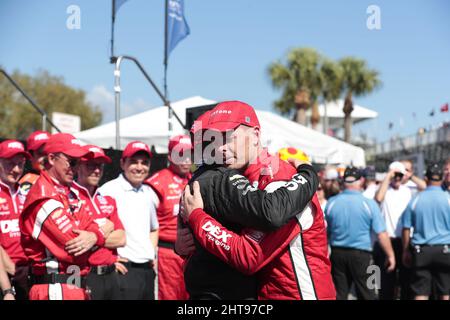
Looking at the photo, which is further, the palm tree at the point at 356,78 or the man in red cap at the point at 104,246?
the palm tree at the point at 356,78

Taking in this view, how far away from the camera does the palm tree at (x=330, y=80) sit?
1170 inches

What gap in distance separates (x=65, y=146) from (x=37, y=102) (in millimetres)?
36518

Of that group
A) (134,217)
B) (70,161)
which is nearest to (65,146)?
(70,161)

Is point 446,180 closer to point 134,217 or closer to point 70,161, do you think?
point 134,217

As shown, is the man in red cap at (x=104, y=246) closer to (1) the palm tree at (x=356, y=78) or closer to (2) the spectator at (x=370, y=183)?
(2) the spectator at (x=370, y=183)

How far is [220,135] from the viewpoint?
229 centimetres

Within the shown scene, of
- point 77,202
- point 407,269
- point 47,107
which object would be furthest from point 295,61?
point 77,202

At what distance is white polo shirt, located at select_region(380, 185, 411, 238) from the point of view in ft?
25.9

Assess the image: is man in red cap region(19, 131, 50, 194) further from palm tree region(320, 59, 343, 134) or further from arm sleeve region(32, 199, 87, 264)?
palm tree region(320, 59, 343, 134)

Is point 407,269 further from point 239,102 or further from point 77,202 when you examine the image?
point 239,102

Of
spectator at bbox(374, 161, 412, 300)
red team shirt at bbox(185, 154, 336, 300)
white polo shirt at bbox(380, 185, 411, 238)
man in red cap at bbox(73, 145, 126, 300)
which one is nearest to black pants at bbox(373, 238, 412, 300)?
spectator at bbox(374, 161, 412, 300)

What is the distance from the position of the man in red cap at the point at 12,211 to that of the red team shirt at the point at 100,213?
75 cm

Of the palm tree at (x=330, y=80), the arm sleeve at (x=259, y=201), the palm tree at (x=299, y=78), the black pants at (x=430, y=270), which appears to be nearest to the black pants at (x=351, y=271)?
the black pants at (x=430, y=270)

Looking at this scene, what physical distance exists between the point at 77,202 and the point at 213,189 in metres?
1.97
